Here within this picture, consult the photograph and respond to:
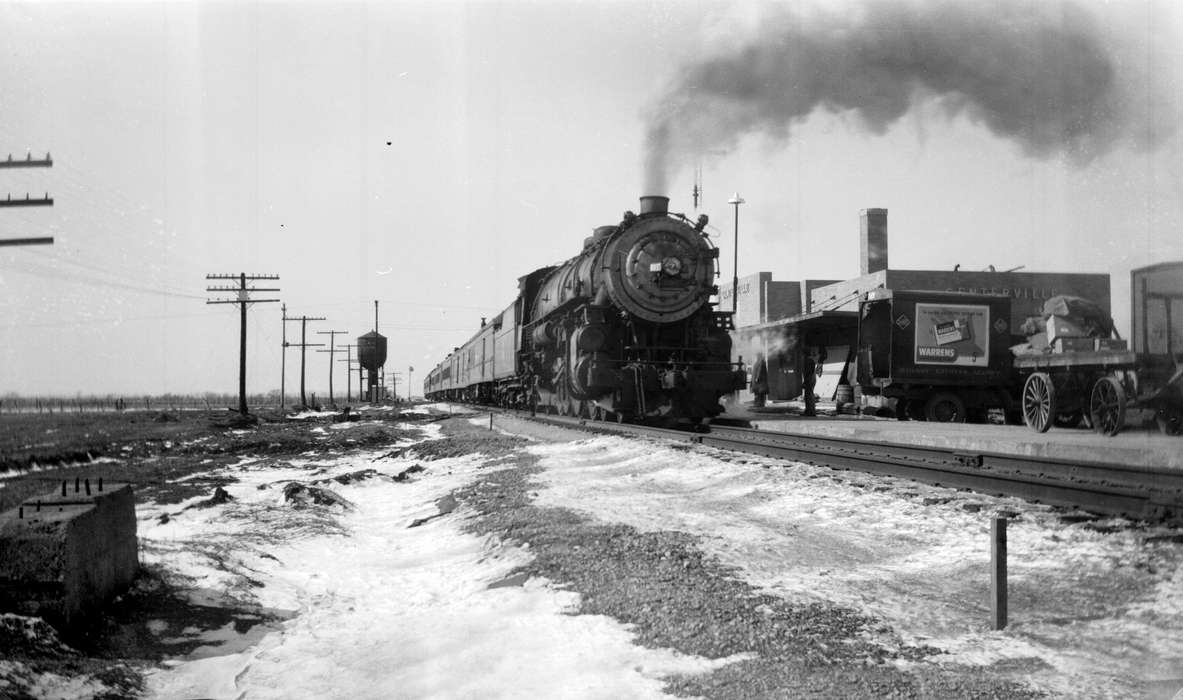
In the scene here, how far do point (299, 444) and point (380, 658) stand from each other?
53.3ft

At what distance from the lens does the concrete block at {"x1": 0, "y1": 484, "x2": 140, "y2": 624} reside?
4.55 m

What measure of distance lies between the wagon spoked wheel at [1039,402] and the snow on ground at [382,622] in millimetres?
9480

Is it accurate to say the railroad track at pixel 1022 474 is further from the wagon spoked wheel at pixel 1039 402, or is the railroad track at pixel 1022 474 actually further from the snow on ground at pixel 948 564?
the wagon spoked wheel at pixel 1039 402

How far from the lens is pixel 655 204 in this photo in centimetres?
1766

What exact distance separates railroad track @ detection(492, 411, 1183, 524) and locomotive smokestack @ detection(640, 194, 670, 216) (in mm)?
7006

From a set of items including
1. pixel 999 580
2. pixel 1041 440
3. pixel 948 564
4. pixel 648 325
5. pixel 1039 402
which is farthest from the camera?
pixel 648 325

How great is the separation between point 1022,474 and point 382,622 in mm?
5801

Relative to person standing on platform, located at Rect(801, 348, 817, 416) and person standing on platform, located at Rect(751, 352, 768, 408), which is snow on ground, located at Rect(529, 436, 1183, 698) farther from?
person standing on platform, located at Rect(751, 352, 768, 408)

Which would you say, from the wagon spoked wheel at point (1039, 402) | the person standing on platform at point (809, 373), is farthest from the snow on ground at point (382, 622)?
the person standing on platform at point (809, 373)

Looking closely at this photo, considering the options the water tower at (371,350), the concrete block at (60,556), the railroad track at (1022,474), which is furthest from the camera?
the water tower at (371,350)

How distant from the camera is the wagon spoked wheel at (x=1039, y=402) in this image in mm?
13148

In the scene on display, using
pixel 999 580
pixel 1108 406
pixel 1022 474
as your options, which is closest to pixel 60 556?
pixel 999 580

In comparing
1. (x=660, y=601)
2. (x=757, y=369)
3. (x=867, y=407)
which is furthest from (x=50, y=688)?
(x=757, y=369)

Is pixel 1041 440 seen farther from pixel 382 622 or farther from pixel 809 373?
pixel 809 373
